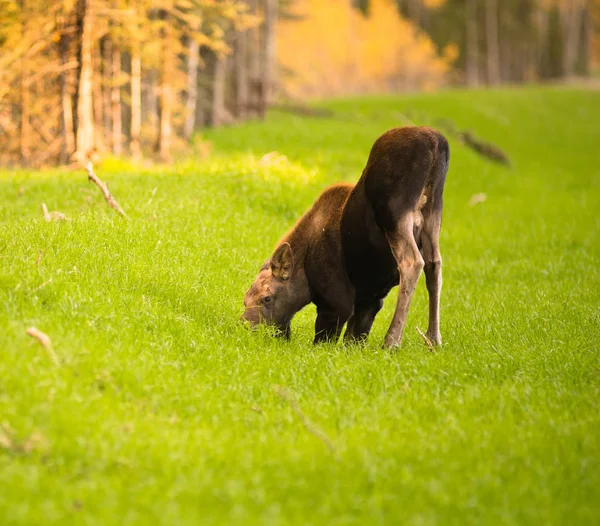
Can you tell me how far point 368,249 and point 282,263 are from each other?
1031 mm

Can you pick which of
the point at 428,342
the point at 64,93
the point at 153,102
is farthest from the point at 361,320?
the point at 153,102

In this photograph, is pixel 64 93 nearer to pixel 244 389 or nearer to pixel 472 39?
pixel 244 389

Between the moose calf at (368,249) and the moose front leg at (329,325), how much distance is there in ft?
0.04

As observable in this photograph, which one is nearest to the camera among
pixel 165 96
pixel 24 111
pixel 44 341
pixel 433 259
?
pixel 44 341

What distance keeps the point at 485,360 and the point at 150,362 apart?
3286mm

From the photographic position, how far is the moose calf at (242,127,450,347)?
8.16 metres

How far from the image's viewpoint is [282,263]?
29.0 feet

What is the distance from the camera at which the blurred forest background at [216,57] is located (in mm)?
17844

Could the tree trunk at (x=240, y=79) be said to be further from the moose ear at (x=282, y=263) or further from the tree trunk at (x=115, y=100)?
the moose ear at (x=282, y=263)

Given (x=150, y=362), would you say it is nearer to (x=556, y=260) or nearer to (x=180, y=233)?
(x=180, y=233)

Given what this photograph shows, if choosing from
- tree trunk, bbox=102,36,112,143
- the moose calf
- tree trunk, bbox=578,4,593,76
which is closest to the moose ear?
the moose calf

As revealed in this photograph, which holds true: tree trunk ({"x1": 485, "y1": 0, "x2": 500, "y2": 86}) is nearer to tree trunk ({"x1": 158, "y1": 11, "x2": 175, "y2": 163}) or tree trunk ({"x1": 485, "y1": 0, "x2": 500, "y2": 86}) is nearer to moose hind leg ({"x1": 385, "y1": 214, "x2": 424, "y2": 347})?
tree trunk ({"x1": 158, "y1": 11, "x2": 175, "y2": 163})

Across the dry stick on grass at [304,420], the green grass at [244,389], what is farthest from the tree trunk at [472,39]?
the dry stick on grass at [304,420]

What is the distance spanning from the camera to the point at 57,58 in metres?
20.5
